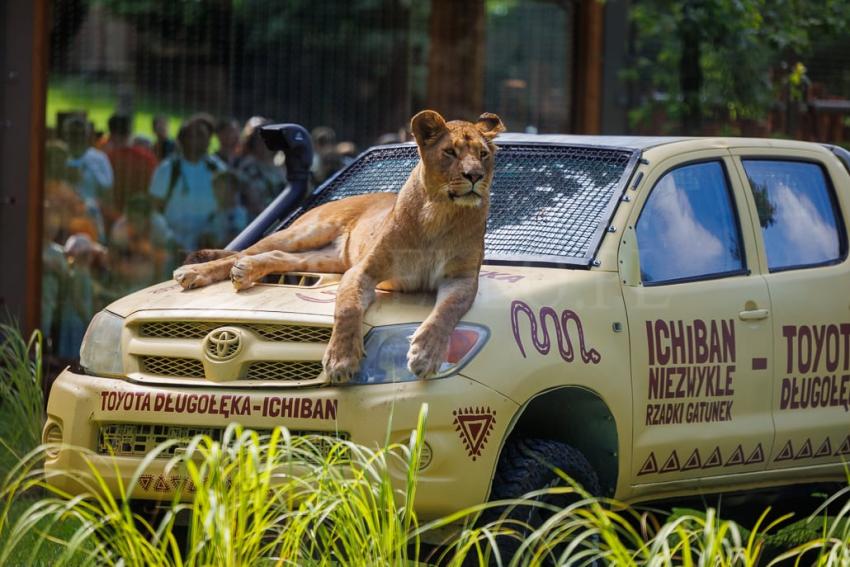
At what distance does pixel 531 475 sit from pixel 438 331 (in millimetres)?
623

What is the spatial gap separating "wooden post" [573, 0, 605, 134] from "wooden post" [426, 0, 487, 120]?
95cm

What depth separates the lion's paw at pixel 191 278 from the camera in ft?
19.3

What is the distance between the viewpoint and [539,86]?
12.6 meters

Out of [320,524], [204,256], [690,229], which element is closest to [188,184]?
[204,256]

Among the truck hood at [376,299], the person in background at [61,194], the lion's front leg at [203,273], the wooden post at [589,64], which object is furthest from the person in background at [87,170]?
the truck hood at [376,299]

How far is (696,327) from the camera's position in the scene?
19.5 feet

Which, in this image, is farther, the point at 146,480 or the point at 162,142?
the point at 162,142

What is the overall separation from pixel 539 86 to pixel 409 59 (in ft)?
3.70

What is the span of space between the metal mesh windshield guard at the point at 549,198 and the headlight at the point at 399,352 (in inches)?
27.8

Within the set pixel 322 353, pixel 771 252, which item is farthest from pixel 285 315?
pixel 771 252

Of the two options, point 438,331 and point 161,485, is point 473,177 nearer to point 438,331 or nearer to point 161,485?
point 438,331

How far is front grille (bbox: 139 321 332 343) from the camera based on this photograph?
17.4 ft

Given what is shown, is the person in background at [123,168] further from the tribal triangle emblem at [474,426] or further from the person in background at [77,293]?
the tribal triangle emblem at [474,426]

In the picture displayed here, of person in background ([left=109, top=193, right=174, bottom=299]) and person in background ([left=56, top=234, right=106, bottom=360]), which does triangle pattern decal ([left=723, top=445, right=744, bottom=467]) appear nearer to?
person in background ([left=109, top=193, right=174, bottom=299])
